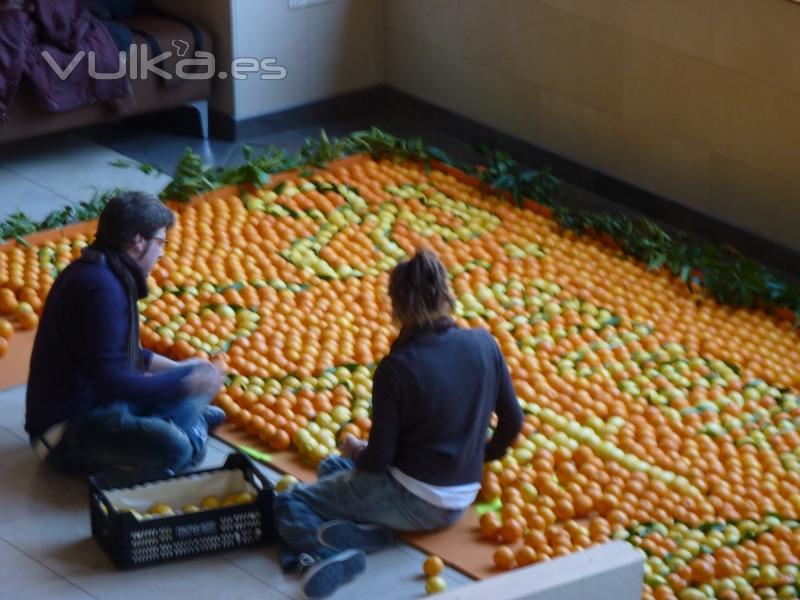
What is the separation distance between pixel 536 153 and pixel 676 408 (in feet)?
8.74

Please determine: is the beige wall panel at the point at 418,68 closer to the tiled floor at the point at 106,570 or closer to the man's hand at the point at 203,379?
the man's hand at the point at 203,379

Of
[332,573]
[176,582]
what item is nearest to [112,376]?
[176,582]

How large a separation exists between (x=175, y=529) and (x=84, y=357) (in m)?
0.61

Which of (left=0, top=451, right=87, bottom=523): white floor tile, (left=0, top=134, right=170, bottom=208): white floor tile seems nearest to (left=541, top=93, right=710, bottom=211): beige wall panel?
(left=0, top=134, right=170, bottom=208): white floor tile

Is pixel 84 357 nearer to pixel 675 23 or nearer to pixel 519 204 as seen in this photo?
pixel 519 204

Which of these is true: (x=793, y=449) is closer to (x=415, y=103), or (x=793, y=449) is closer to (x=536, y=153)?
(x=536, y=153)

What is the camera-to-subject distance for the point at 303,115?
8172 millimetres

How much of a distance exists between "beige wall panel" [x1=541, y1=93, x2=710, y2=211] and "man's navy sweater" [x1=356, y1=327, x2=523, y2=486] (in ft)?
9.18

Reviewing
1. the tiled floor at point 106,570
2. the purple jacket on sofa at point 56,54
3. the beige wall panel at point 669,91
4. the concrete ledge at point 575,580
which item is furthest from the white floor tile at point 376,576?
the purple jacket on sofa at point 56,54

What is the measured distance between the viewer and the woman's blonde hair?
14.1ft

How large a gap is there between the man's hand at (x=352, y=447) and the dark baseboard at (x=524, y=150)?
9.00 feet

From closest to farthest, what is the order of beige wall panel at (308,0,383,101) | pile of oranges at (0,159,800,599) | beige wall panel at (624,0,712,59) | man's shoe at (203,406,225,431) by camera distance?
pile of oranges at (0,159,800,599) → man's shoe at (203,406,225,431) → beige wall panel at (624,0,712,59) → beige wall panel at (308,0,383,101)

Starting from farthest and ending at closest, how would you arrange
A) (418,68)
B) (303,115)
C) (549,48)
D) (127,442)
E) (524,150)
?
(418,68), (303,115), (524,150), (549,48), (127,442)

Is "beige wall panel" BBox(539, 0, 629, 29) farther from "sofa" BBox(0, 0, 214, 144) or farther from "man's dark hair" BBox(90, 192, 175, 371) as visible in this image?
"man's dark hair" BBox(90, 192, 175, 371)
